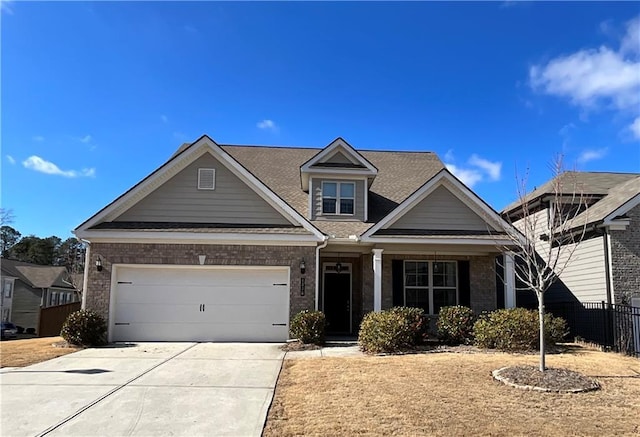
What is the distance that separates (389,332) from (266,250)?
4.48 meters

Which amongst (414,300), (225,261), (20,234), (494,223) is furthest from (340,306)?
(20,234)

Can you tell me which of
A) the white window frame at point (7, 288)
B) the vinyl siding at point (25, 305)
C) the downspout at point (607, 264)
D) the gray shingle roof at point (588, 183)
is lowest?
the vinyl siding at point (25, 305)

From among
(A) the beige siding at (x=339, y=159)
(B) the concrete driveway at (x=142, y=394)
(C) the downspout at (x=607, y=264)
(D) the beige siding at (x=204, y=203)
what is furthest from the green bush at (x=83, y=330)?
(C) the downspout at (x=607, y=264)

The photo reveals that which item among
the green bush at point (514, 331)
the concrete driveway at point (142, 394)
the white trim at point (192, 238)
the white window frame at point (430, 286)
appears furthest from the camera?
the white window frame at point (430, 286)

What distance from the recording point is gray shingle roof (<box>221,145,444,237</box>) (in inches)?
674

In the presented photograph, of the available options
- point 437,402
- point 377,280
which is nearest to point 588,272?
point 377,280

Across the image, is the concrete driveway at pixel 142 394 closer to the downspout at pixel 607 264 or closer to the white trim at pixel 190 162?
the white trim at pixel 190 162

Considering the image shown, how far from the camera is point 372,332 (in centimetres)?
1247

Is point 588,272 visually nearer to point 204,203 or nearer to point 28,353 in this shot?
point 204,203

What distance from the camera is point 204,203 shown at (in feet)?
50.1

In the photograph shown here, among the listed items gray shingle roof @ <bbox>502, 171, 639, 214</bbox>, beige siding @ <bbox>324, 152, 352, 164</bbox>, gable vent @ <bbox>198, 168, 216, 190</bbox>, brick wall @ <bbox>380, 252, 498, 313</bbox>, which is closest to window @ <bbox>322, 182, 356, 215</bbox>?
beige siding @ <bbox>324, 152, 352, 164</bbox>

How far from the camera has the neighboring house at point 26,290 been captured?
43722mm

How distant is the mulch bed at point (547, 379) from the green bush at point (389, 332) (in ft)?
10.5

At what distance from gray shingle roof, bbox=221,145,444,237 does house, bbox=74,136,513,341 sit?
25 cm
